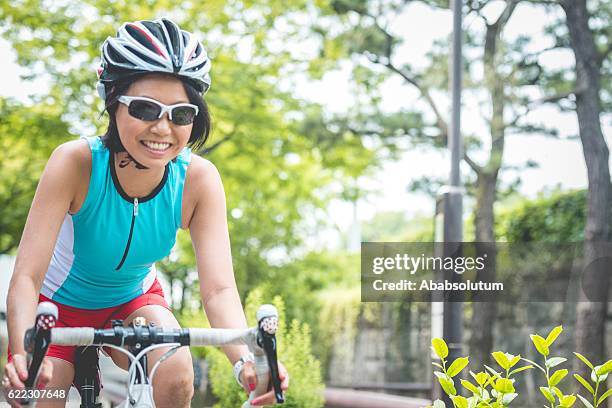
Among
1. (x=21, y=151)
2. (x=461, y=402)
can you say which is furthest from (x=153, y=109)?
(x=21, y=151)

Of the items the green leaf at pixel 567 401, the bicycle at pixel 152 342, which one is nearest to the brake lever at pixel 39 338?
the bicycle at pixel 152 342

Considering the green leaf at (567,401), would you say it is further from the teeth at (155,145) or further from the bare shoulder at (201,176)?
the teeth at (155,145)

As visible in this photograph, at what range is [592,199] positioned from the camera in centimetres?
994

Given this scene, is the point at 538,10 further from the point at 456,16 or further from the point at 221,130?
the point at 221,130

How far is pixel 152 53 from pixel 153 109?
125 mm

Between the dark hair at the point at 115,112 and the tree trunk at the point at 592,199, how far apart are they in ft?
25.8

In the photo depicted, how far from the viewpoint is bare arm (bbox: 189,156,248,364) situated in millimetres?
2221

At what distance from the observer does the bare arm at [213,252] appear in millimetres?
2221

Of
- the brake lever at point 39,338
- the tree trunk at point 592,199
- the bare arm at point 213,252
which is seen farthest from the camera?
the tree trunk at point 592,199

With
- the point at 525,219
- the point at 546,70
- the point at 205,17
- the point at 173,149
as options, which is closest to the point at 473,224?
the point at 525,219

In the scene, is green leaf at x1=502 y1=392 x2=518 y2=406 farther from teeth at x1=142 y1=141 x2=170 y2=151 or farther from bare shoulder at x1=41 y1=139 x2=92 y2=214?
bare shoulder at x1=41 y1=139 x2=92 y2=214

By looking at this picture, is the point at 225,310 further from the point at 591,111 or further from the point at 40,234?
the point at 591,111

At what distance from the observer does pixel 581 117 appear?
10.2m

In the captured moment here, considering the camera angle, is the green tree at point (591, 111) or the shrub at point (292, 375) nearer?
the shrub at point (292, 375)
